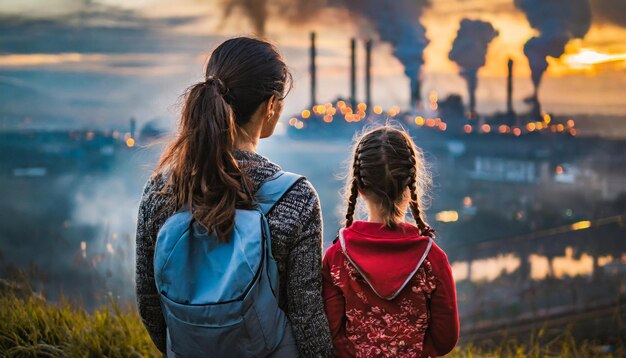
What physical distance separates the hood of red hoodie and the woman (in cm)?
15

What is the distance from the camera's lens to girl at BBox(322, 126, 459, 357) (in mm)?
1938

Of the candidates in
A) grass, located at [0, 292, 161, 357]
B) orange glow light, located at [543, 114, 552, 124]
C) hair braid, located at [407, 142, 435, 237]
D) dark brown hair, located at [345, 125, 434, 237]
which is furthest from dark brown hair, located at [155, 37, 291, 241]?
orange glow light, located at [543, 114, 552, 124]

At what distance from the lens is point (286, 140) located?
6206 cm

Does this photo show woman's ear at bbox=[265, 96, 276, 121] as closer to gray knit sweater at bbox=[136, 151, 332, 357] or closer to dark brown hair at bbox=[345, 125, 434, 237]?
gray knit sweater at bbox=[136, 151, 332, 357]

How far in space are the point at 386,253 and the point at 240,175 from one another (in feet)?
1.48

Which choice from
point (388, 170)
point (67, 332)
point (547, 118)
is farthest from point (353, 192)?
point (547, 118)

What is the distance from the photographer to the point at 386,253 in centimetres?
196

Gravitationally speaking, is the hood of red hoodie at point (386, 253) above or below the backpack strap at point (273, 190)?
below

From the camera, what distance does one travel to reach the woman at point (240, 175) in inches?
69.9

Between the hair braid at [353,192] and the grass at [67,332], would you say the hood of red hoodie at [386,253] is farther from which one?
the grass at [67,332]

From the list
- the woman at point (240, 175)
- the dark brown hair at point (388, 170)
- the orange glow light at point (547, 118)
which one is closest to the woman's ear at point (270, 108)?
the woman at point (240, 175)

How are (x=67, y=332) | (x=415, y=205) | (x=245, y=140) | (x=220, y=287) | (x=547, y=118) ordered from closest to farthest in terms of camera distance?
(x=220, y=287)
(x=245, y=140)
(x=415, y=205)
(x=67, y=332)
(x=547, y=118)

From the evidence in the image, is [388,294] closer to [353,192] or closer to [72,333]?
[353,192]

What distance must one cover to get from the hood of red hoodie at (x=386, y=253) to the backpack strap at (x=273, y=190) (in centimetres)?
30
